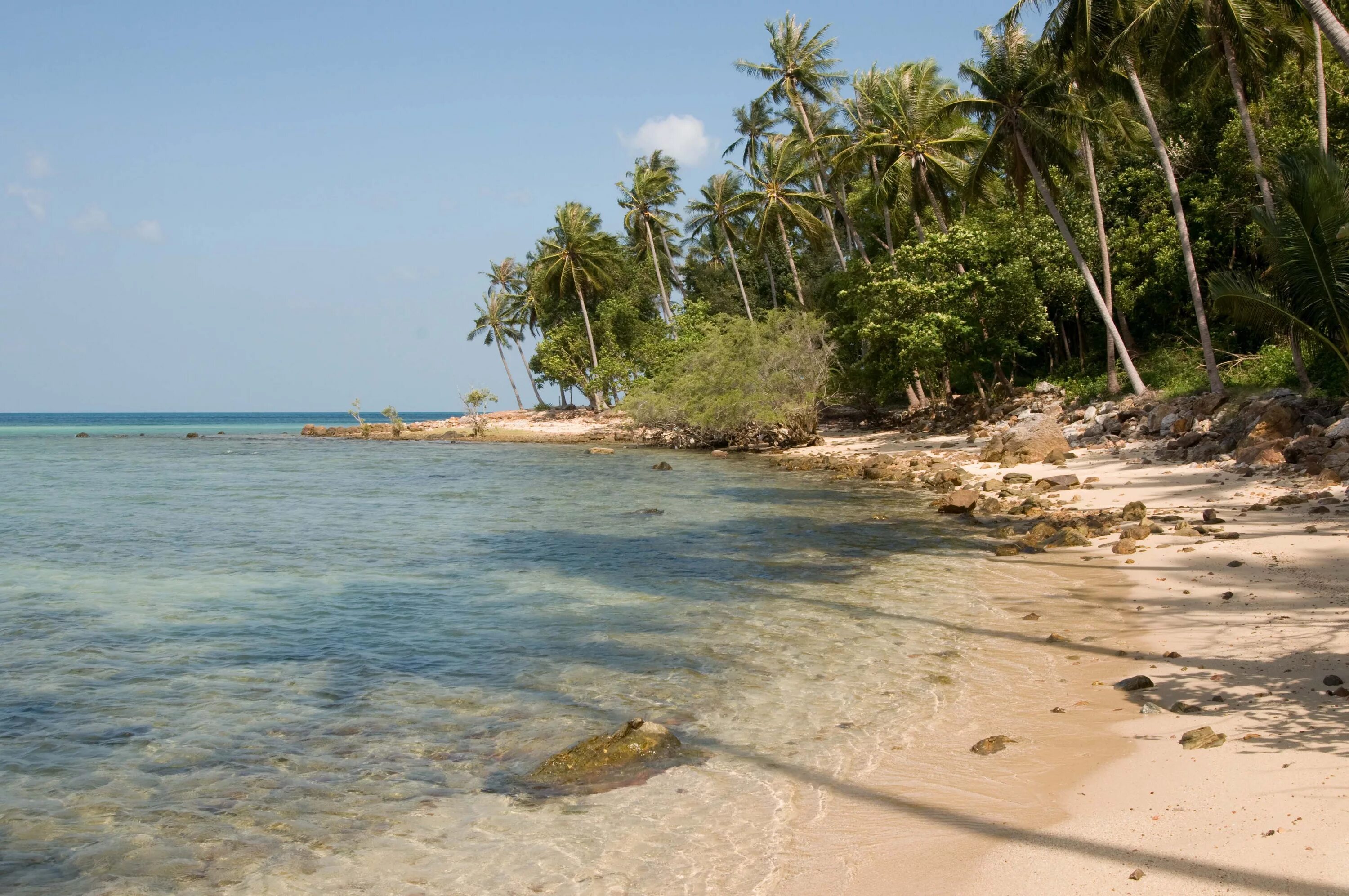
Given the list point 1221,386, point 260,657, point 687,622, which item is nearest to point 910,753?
point 687,622

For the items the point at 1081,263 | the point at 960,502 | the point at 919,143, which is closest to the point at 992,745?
the point at 960,502

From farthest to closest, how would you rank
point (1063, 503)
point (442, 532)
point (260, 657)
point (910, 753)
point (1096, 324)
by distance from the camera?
1. point (1096, 324)
2. point (442, 532)
3. point (1063, 503)
4. point (260, 657)
5. point (910, 753)

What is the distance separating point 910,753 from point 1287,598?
497 cm

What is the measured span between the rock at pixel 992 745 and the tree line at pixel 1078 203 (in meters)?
9.27

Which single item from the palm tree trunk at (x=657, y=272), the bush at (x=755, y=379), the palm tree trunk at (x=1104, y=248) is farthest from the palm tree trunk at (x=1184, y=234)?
the palm tree trunk at (x=657, y=272)

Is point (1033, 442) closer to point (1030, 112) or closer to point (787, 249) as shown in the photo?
point (1030, 112)

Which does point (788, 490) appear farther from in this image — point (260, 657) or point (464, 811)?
point (464, 811)

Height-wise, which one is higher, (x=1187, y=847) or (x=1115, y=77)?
(x=1115, y=77)

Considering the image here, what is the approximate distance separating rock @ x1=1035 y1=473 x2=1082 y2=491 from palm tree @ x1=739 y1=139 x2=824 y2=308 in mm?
21770

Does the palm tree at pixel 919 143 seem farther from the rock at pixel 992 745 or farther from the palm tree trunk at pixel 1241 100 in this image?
the rock at pixel 992 745

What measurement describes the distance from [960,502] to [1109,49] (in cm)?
1109

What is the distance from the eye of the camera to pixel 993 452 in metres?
24.5

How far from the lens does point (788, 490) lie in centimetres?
2361

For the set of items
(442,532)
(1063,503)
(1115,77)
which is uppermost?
(1115,77)
